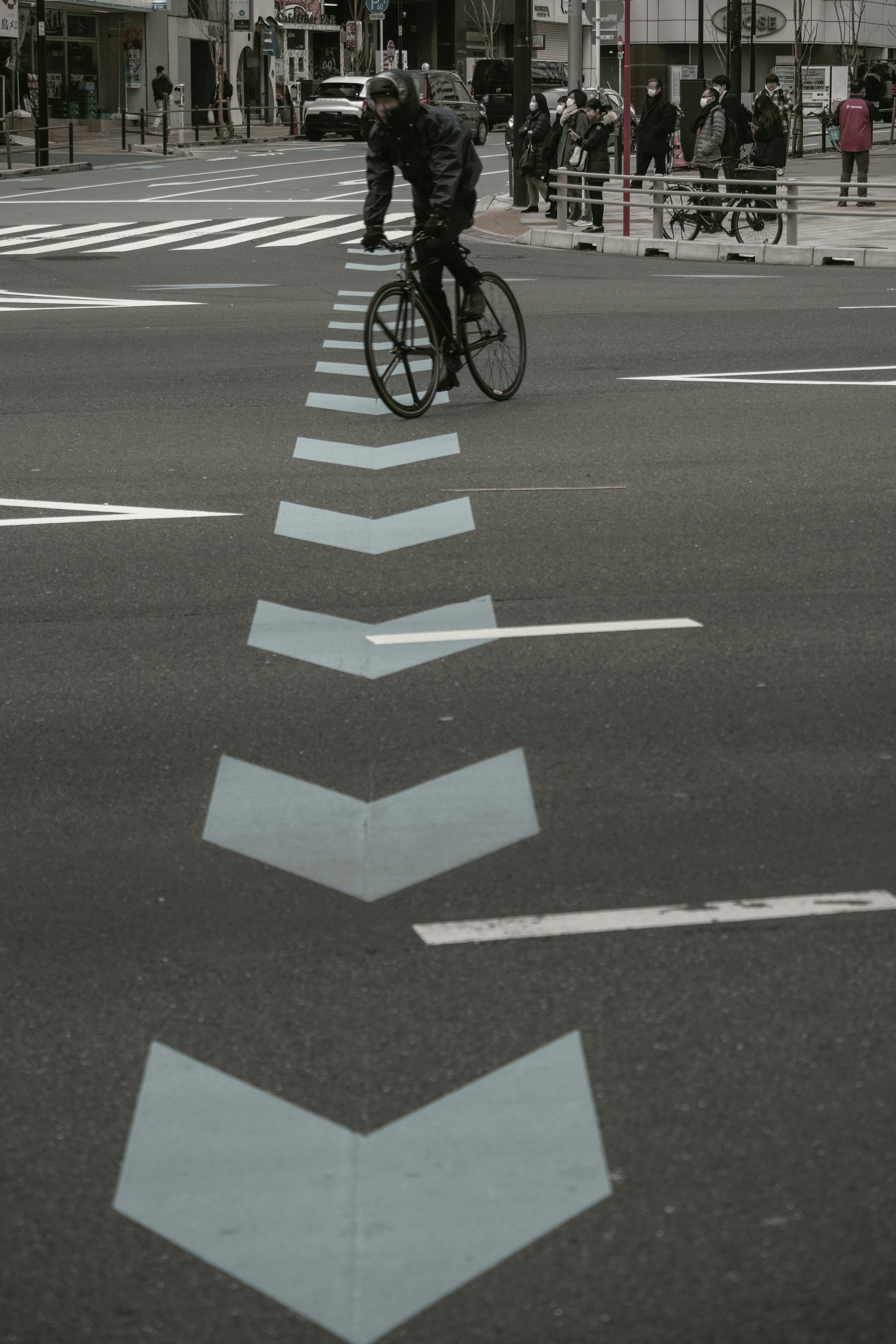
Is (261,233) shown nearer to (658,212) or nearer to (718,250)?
(658,212)

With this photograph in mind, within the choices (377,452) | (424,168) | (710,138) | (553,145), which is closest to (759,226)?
(710,138)

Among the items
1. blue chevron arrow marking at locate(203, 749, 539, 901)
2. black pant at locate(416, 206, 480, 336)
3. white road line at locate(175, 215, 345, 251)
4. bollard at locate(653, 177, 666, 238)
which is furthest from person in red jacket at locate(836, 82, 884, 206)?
blue chevron arrow marking at locate(203, 749, 539, 901)

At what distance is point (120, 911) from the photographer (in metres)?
4.15

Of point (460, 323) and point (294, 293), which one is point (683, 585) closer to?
point (460, 323)

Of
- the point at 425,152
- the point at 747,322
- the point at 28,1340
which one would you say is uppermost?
the point at 425,152

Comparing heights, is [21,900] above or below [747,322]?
below

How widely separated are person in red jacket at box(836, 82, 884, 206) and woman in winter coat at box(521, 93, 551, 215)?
4.35 m

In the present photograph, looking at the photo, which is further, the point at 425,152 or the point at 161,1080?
the point at 425,152

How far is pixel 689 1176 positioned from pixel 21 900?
1840 millimetres

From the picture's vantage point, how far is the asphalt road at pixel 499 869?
2.87 meters

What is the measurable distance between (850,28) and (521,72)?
2074 inches

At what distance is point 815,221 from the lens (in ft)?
86.9

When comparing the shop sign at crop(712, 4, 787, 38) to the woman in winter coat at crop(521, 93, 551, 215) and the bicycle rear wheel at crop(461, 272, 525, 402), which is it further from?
the bicycle rear wheel at crop(461, 272, 525, 402)

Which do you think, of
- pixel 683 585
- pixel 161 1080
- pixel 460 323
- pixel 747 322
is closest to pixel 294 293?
pixel 747 322
